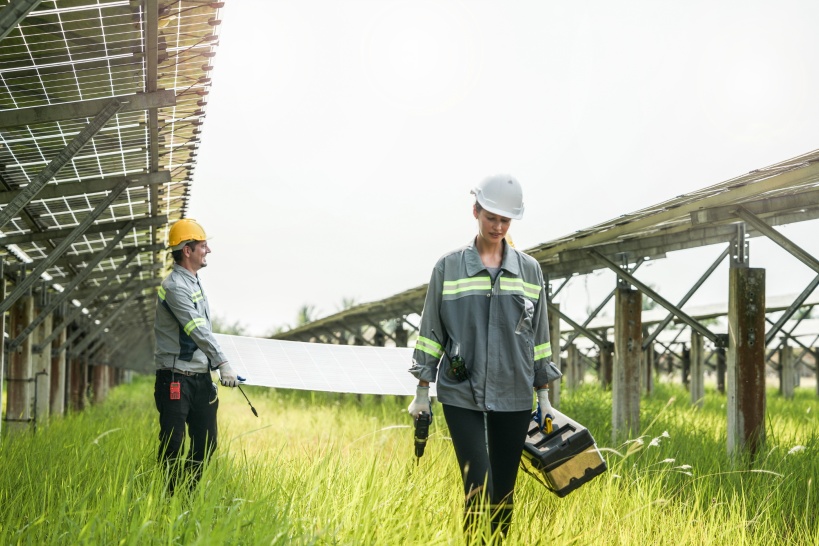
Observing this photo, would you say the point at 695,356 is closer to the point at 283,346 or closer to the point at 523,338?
the point at 283,346

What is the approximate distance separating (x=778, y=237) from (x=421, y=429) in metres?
3.38

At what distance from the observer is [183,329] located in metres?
5.16

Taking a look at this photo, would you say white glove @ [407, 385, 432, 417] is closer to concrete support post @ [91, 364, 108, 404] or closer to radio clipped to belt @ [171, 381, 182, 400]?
radio clipped to belt @ [171, 381, 182, 400]

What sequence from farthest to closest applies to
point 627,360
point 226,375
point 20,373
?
1. point 20,373
2. point 627,360
3. point 226,375

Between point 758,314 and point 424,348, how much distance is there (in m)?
3.66

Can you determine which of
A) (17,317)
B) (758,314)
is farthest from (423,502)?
(17,317)

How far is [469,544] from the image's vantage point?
11.8ft

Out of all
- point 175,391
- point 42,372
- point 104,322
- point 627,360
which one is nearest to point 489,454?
point 175,391

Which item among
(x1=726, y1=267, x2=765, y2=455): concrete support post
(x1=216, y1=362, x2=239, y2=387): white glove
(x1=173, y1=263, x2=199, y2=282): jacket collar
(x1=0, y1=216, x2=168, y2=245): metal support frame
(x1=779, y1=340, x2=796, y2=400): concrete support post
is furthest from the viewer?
(x1=779, y1=340, x2=796, y2=400): concrete support post

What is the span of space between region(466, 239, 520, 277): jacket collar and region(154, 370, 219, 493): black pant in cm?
211

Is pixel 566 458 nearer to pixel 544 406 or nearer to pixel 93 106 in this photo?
pixel 544 406

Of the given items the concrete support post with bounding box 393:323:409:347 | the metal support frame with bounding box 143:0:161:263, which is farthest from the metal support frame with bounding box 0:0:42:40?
the concrete support post with bounding box 393:323:409:347

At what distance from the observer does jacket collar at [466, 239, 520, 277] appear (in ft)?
12.4

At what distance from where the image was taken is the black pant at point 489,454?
3672mm
